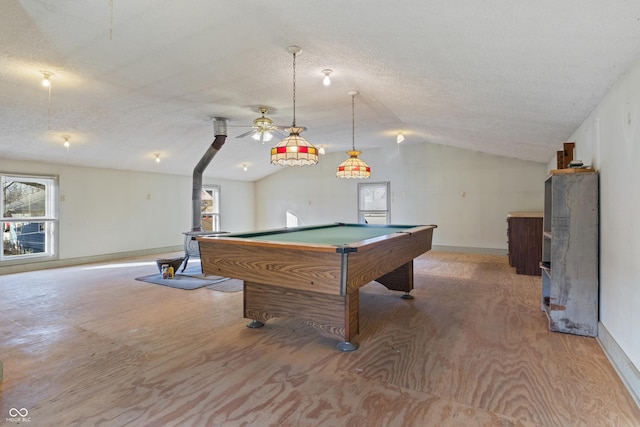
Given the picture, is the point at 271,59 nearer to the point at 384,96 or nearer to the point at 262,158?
the point at 384,96

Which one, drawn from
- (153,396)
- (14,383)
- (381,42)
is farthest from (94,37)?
(153,396)

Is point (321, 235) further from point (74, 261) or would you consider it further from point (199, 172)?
point (74, 261)

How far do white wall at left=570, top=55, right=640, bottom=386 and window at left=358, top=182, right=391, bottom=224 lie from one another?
5.71 meters

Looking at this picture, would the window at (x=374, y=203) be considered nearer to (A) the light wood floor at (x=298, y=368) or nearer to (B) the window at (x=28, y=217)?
(A) the light wood floor at (x=298, y=368)

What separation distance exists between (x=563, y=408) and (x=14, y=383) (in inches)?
130

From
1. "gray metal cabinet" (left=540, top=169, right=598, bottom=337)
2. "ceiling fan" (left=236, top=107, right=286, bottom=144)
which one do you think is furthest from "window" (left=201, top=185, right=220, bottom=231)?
"gray metal cabinet" (left=540, top=169, right=598, bottom=337)

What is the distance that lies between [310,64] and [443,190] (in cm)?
548

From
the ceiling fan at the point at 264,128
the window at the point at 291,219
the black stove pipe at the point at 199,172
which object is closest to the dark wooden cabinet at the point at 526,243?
the ceiling fan at the point at 264,128

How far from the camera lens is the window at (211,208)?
932cm

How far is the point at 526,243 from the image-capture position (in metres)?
5.28

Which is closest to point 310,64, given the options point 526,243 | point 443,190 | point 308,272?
point 308,272

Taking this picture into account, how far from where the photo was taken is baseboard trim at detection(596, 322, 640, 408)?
193cm

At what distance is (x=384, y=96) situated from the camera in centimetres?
408

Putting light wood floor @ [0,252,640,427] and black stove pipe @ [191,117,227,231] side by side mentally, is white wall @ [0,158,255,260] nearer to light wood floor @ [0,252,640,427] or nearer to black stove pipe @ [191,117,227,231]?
black stove pipe @ [191,117,227,231]
